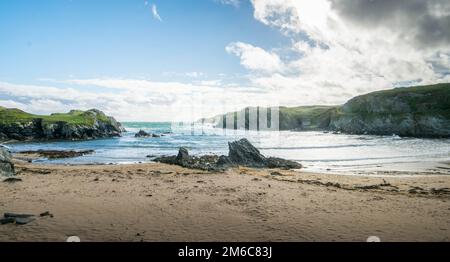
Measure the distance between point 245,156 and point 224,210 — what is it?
73.7 ft

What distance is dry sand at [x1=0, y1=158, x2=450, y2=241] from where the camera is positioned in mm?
11033

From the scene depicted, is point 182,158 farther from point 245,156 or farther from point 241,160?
point 245,156

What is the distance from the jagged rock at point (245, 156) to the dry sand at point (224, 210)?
14053 millimetres

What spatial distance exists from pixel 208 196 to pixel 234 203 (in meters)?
2.18

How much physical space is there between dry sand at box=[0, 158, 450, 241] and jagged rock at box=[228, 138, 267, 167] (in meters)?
14.1

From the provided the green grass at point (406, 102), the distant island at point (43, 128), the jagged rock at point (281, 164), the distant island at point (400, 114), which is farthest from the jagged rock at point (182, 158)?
the green grass at point (406, 102)

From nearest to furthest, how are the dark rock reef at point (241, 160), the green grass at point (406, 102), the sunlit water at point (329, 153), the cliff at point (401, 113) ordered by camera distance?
the dark rock reef at point (241, 160), the sunlit water at point (329, 153), the cliff at point (401, 113), the green grass at point (406, 102)

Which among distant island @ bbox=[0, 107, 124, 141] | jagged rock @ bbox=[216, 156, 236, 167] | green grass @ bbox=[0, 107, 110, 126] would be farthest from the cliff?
green grass @ bbox=[0, 107, 110, 126]

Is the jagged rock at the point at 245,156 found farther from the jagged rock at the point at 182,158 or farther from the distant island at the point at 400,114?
the distant island at the point at 400,114

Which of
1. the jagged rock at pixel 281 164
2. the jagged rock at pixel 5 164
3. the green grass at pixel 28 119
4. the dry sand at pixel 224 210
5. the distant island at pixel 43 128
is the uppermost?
the green grass at pixel 28 119

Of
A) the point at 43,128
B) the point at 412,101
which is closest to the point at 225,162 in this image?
the point at 43,128

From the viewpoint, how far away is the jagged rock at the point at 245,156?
1412 inches

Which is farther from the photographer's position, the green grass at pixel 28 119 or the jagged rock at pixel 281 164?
the green grass at pixel 28 119

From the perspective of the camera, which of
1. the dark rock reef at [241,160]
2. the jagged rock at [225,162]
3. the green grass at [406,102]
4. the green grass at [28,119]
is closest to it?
the jagged rock at [225,162]
